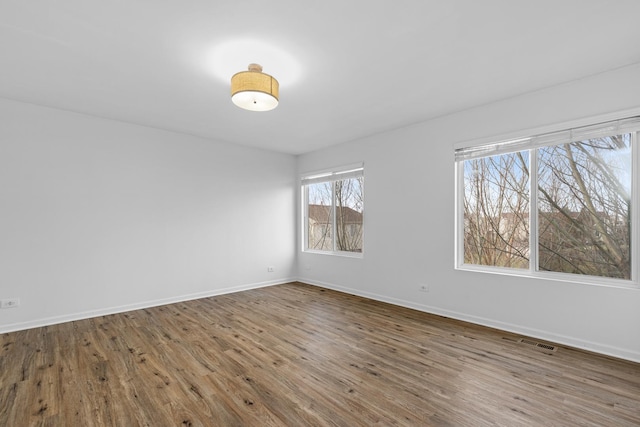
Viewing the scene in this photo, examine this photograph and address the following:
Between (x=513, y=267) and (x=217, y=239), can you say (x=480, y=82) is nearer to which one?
(x=513, y=267)

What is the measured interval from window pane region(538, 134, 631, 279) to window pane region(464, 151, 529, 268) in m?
0.19

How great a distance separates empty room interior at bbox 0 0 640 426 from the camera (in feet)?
6.70

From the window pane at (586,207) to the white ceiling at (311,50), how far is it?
79 cm

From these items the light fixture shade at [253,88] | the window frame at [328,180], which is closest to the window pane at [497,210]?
the window frame at [328,180]

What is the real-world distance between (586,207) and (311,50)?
10.3ft

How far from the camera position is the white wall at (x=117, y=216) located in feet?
11.4

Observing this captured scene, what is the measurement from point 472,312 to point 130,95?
480cm

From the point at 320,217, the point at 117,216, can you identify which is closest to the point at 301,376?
the point at 117,216

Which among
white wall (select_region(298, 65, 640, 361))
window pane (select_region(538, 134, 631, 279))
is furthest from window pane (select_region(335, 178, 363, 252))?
window pane (select_region(538, 134, 631, 279))

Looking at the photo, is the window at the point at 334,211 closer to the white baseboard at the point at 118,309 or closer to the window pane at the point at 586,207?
the white baseboard at the point at 118,309

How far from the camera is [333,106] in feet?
11.9

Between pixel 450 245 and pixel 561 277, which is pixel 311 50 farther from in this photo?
pixel 561 277

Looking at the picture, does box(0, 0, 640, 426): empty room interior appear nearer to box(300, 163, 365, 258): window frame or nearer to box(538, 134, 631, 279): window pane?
box(538, 134, 631, 279): window pane

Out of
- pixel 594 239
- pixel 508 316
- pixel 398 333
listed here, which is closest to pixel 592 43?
pixel 594 239
